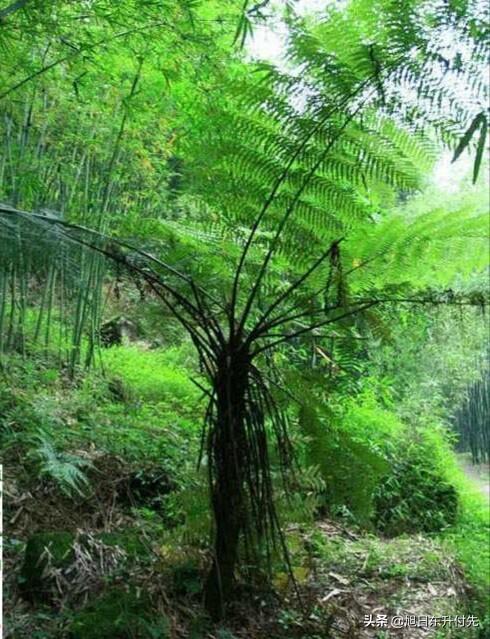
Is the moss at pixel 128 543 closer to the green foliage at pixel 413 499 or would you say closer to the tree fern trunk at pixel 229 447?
the tree fern trunk at pixel 229 447

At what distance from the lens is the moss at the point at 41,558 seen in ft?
5.90

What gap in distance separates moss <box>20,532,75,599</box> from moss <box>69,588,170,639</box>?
0.54 feet

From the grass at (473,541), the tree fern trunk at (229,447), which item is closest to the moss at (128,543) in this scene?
the tree fern trunk at (229,447)

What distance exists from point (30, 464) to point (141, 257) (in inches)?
38.1

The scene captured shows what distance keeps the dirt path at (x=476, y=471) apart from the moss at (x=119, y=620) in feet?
17.1

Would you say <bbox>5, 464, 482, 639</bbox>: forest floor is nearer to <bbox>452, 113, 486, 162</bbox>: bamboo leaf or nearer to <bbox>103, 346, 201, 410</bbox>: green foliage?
<bbox>452, 113, 486, 162</bbox>: bamboo leaf

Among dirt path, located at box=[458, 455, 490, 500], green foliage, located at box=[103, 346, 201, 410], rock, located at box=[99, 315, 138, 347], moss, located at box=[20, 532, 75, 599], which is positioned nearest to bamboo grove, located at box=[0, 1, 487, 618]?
moss, located at box=[20, 532, 75, 599]

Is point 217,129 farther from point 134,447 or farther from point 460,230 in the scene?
point 134,447

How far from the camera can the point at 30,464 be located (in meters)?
2.36

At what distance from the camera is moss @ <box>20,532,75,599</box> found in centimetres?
180

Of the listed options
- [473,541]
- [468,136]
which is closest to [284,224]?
[468,136]

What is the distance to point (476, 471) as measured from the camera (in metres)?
7.00

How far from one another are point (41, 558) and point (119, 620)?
1.12 feet

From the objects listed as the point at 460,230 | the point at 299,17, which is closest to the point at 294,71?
the point at 299,17
